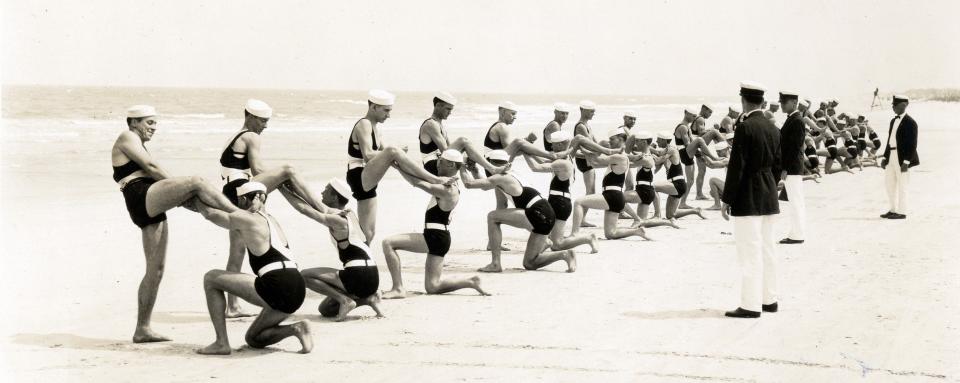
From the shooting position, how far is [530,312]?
8617mm

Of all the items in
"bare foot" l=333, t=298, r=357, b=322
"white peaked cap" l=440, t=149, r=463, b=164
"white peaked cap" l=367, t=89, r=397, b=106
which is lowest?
"bare foot" l=333, t=298, r=357, b=322

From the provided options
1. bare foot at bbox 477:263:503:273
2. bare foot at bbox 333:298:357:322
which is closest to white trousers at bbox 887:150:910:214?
bare foot at bbox 477:263:503:273

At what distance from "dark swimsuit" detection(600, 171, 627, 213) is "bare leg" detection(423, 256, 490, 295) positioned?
3862 mm

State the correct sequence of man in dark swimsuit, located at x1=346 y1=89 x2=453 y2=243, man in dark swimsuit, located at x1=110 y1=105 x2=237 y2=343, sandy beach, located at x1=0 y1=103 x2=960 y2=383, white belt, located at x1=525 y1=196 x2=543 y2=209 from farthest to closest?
white belt, located at x1=525 y1=196 x2=543 y2=209 → man in dark swimsuit, located at x1=346 y1=89 x2=453 y2=243 → man in dark swimsuit, located at x1=110 y1=105 x2=237 y2=343 → sandy beach, located at x1=0 y1=103 x2=960 y2=383

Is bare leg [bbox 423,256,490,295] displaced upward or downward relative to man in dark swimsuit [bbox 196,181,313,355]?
downward

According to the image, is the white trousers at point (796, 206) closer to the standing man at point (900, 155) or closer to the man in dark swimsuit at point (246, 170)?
the standing man at point (900, 155)

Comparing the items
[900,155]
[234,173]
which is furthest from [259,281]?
[900,155]

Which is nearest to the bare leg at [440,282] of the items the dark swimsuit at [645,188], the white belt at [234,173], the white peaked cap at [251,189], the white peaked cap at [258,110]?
the white belt at [234,173]

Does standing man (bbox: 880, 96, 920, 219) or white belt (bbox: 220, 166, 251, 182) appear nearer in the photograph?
white belt (bbox: 220, 166, 251, 182)

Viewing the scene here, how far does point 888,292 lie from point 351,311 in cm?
505

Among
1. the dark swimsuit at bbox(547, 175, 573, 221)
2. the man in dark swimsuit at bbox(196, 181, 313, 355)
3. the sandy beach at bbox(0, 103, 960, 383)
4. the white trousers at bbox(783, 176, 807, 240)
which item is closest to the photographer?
the sandy beach at bbox(0, 103, 960, 383)

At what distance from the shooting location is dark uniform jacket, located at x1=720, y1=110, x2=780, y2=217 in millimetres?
8188

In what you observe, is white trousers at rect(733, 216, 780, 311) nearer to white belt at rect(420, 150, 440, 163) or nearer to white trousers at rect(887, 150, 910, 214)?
white belt at rect(420, 150, 440, 163)

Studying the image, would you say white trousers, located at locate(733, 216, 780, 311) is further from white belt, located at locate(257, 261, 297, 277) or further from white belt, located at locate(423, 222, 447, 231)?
white belt, located at locate(257, 261, 297, 277)
